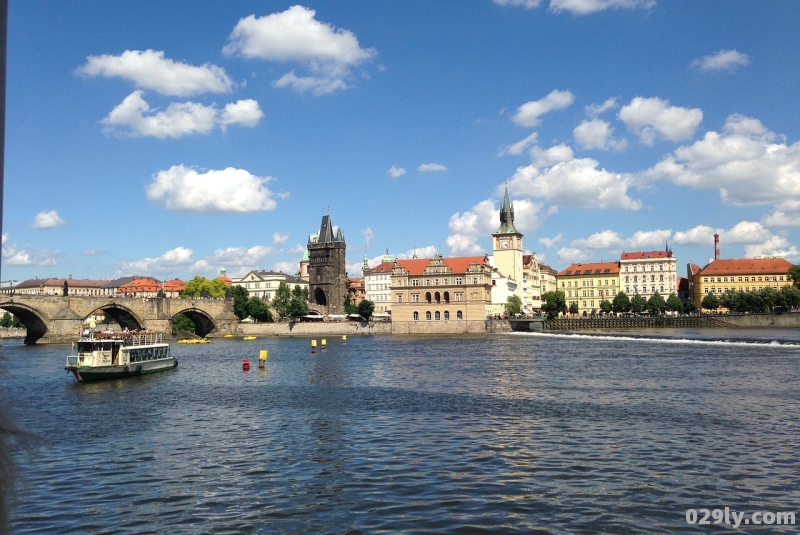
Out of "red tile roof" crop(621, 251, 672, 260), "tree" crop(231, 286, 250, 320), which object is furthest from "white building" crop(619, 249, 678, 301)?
"tree" crop(231, 286, 250, 320)

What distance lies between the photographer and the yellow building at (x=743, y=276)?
155 meters

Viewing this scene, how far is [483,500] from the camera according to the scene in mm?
14531

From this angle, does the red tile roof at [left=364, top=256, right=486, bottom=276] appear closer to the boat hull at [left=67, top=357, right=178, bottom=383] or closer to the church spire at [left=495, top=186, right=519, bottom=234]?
the church spire at [left=495, top=186, right=519, bottom=234]

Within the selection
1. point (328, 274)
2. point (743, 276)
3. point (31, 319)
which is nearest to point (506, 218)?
point (328, 274)

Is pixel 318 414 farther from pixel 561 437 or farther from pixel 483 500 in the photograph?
pixel 483 500

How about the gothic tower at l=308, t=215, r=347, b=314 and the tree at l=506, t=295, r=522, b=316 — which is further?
the gothic tower at l=308, t=215, r=347, b=314

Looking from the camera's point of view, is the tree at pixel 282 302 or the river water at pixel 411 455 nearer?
the river water at pixel 411 455

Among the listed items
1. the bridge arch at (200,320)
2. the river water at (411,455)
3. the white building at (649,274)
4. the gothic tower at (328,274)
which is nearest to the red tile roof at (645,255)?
the white building at (649,274)

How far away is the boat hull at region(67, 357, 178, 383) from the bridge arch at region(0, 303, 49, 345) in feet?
153

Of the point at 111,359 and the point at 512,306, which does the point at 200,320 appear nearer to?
the point at 512,306

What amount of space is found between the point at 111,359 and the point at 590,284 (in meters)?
142

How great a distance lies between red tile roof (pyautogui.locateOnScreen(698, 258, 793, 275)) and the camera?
155625mm

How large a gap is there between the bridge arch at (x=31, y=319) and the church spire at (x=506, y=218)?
97.7 metres

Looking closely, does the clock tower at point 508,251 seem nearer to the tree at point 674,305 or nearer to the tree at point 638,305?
the tree at point 638,305
